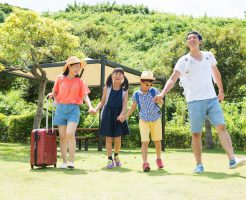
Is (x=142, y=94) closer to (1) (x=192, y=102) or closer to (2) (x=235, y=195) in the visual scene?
(1) (x=192, y=102)

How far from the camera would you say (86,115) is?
17.5 meters

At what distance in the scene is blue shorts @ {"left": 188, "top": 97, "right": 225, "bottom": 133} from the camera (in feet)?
18.8

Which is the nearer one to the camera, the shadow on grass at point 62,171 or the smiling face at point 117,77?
the shadow on grass at point 62,171

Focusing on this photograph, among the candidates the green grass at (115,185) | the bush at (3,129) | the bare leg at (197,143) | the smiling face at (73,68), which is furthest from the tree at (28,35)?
the bare leg at (197,143)

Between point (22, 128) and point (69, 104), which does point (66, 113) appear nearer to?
point (69, 104)

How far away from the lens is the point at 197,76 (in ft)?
18.8

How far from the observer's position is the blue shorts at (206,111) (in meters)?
5.72

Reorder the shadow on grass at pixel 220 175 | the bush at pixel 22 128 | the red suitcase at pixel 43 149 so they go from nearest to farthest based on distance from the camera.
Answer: the shadow on grass at pixel 220 175 → the red suitcase at pixel 43 149 → the bush at pixel 22 128

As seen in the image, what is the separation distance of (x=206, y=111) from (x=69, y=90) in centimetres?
191

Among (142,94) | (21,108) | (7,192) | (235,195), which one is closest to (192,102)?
(142,94)

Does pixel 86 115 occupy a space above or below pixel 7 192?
above

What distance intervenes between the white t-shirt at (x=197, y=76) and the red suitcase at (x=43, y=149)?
1.97m

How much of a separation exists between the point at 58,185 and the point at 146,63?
25.0 meters

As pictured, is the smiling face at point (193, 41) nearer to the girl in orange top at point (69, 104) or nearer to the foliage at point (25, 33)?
the girl in orange top at point (69, 104)
